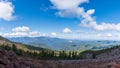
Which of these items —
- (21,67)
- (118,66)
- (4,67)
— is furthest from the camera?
(118,66)

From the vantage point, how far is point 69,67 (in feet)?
559

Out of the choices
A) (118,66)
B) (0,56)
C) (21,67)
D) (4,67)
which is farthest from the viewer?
(118,66)

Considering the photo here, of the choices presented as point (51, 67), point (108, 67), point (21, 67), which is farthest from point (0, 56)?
point (51, 67)

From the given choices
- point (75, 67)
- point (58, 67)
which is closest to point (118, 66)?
point (75, 67)

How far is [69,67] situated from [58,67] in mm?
7886

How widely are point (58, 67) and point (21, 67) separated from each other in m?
63.8

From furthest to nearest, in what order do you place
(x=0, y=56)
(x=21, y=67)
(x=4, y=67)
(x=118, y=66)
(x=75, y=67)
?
(x=75, y=67), (x=118, y=66), (x=21, y=67), (x=0, y=56), (x=4, y=67)

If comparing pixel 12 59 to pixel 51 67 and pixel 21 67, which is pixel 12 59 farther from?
pixel 51 67

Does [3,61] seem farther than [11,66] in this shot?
No

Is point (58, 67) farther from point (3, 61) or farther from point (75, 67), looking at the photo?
point (3, 61)

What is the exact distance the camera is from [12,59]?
367 ft

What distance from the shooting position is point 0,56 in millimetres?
95750

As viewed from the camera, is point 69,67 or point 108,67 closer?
point 108,67

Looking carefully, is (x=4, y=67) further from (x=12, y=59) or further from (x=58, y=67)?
(x=58, y=67)
